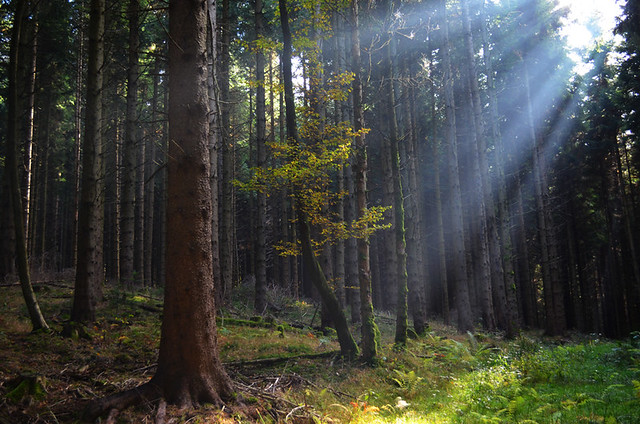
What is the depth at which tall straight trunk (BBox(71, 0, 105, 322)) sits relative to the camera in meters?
8.75

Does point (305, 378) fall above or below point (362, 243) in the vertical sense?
below

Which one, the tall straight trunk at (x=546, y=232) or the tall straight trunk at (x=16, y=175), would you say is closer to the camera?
the tall straight trunk at (x=16, y=175)

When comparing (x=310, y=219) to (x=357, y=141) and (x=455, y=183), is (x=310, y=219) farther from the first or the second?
(x=455, y=183)

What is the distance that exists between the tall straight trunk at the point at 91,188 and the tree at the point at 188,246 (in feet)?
16.3

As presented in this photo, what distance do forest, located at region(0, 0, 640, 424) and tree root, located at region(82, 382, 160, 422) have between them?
3 centimetres

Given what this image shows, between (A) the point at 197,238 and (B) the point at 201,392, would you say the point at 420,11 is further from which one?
(B) the point at 201,392

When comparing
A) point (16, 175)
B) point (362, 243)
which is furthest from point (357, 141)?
point (16, 175)

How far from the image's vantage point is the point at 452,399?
7.02m

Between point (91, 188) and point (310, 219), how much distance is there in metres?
5.85

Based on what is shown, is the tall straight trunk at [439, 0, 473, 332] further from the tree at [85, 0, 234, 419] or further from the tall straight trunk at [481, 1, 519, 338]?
the tree at [85, 0, 234, 419]

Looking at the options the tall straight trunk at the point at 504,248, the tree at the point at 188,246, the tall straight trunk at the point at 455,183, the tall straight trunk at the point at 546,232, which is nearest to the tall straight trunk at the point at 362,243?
the tree at the point at 188,246

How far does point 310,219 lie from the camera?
1205cm

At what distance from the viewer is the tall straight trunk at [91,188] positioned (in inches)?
344

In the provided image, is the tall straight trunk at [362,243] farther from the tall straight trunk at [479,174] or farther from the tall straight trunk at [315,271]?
the tall straight trunk at [479,174]
